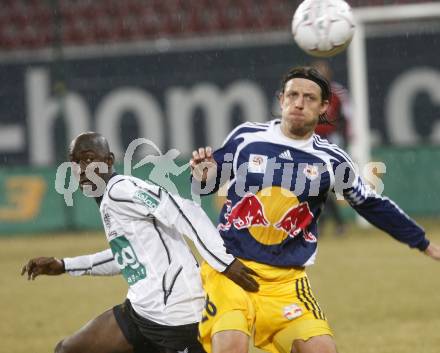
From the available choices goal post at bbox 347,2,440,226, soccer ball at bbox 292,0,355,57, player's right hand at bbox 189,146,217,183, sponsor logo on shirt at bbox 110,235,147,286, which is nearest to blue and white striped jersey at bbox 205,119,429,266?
player's right hand at bbox 189,146,217,183

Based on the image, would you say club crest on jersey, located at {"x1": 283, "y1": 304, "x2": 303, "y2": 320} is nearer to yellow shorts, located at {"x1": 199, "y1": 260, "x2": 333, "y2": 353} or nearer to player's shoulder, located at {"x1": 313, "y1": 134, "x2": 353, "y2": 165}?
yellow shorts, located at {"x1": 199, "y1": 260, "x2": 333, "y2": 353}

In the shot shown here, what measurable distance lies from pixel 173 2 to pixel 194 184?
14095 millimetres

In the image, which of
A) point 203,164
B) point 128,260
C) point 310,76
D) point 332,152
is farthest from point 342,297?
point 203,164

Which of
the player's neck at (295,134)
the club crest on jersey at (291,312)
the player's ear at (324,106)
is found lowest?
the club crest on jersey at (291,312)

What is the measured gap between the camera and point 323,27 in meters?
7.97

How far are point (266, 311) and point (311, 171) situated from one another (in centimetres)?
76

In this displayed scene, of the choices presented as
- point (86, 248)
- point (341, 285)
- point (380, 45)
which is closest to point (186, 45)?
point (380, 45)

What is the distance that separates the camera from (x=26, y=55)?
17.1 metres

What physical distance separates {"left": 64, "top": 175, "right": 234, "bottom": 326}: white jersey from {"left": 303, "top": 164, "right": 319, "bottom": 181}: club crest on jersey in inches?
21.9

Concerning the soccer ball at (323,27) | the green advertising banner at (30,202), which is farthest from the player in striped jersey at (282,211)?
the green advertising banner at (30,202)

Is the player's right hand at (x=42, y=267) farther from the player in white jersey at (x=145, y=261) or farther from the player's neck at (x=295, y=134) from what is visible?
the player's neck at (x=295, y=134)

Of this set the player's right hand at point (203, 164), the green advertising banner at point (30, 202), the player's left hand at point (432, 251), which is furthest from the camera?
the green advertising banner at point (30, 202)

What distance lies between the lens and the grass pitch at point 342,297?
757 cm

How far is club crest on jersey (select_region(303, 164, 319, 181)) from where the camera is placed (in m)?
5.14
